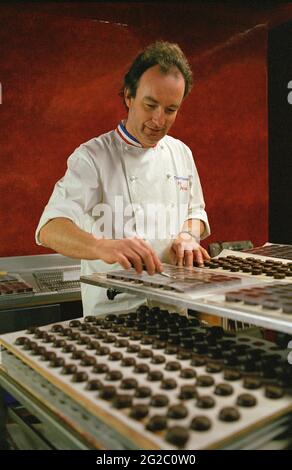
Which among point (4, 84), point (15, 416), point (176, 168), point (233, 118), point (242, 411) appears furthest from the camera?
point (233, 118)

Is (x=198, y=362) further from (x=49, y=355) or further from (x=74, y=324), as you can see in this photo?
(x=74, y=324)

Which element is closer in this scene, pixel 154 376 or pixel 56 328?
pixel 154 376

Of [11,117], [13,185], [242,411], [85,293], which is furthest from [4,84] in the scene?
[242,411]

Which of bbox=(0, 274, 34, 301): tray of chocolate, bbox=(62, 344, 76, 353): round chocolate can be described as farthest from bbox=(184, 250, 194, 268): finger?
bbox=(0, 274, 34, 301): tray of chocolate

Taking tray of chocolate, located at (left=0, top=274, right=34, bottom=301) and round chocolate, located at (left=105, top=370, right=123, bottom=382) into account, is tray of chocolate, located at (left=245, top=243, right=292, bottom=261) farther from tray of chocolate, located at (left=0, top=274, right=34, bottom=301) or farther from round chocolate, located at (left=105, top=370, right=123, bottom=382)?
tray of chocolate, located at (left=0, top=274, right=34, bottom=301)

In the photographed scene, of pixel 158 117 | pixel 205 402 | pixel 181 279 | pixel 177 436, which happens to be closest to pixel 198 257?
pixel 181 279

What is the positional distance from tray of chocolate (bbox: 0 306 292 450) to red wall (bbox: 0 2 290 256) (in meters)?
2.19

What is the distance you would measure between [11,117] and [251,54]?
2366 millimetres

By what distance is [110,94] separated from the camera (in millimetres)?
3623

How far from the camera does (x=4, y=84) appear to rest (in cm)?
321

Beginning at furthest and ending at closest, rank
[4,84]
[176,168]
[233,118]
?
1. [233,118]
2. [4,84]
3. [176,168]

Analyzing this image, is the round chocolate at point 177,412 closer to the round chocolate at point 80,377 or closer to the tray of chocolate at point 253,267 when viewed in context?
the round chocolate at point 80,377

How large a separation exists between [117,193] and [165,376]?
1181 mm
